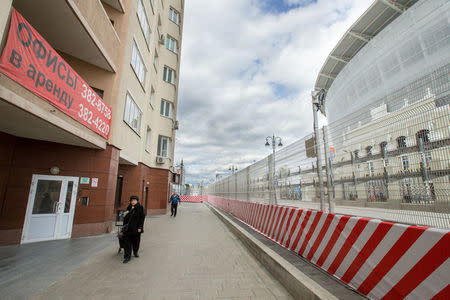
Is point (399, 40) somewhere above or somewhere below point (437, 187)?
above

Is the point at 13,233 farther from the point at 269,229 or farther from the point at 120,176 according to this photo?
the point at 269,229

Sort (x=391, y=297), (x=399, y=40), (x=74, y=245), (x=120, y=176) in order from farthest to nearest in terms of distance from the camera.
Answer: (x=399, y=40)
(x=120, y=176)
(x=74, y=245)
(x=391, y=297)

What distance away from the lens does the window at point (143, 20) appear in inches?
496

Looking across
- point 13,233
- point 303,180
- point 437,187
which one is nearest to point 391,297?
point 437,187

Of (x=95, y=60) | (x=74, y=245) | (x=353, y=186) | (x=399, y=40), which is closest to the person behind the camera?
(x=353, y=186)

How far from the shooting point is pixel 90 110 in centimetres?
773

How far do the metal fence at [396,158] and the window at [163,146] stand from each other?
15.1 metres

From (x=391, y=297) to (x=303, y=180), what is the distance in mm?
3477

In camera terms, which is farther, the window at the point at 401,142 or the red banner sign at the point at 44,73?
the red banner sign at the point at 44,73

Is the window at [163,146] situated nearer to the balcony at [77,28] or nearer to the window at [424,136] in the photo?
the balcony at [77,28]

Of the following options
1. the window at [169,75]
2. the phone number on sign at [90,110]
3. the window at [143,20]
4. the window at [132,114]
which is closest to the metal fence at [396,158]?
the phone number on sign at [90,110]

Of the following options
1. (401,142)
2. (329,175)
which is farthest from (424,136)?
(329,175)

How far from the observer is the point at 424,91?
312cm

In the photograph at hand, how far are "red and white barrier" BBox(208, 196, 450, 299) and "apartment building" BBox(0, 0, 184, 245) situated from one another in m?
6.93
